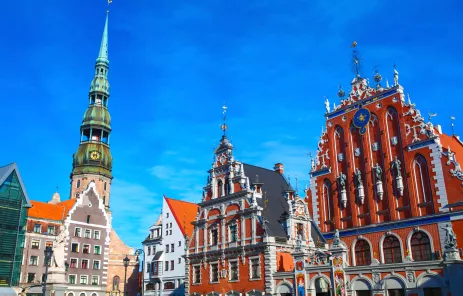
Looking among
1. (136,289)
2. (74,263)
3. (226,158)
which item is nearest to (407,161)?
(226,158)

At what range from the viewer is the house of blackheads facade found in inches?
1215

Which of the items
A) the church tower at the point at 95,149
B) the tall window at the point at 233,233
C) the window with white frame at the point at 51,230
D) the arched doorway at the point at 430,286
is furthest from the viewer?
the church tower at the point at 95,149

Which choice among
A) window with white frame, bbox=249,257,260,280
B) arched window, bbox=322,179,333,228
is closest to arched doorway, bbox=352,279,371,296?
window with white frame, bbox=249,257,260,280

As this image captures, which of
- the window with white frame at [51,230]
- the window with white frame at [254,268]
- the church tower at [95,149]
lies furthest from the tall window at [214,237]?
the church tower at [95,149]

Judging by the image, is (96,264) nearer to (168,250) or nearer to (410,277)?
(168,250)

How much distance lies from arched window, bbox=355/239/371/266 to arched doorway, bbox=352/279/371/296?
4.55 metres

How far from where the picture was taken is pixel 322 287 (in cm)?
3281

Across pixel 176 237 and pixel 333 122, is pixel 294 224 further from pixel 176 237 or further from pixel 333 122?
pixel 176 237

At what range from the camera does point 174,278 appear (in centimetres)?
5328

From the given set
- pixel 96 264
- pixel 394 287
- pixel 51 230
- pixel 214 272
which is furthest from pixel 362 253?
pixel 51 230

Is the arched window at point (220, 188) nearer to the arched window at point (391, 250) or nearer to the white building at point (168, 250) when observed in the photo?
the white building at point (168, 250)

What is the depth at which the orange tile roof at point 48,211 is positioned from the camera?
5664 centimetres

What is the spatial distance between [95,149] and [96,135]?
3.55 m

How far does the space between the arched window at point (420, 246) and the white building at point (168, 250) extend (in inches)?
1069
